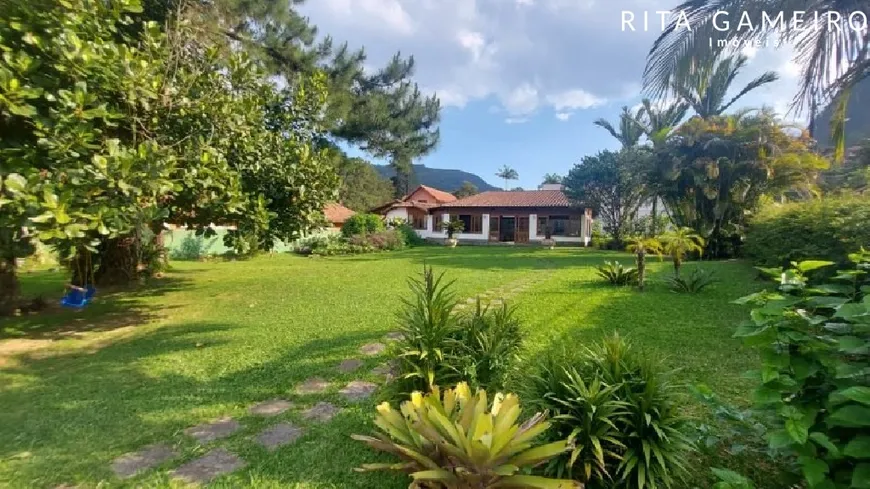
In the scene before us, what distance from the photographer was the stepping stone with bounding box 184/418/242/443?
322cm

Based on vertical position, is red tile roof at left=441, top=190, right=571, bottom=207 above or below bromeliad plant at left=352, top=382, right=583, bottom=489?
above

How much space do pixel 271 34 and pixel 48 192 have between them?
7956 mm

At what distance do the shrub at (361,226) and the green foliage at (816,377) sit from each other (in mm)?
22901

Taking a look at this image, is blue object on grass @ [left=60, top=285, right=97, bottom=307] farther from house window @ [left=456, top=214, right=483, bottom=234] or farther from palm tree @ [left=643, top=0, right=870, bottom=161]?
house window @ [left=456, top=214, right=483, bottom=234]

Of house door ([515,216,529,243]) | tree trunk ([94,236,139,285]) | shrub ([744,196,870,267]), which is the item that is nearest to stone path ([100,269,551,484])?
shrub ([744,196,870,267])

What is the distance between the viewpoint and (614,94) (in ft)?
25.6

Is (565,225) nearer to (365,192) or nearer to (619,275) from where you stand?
(619,275)

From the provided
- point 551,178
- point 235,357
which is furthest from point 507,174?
point 235,357

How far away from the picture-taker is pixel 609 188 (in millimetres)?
24406

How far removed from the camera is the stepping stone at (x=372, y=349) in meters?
5.21

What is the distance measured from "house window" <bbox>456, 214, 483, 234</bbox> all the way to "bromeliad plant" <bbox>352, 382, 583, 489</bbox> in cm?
3146

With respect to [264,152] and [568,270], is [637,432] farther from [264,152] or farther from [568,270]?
[568,270]

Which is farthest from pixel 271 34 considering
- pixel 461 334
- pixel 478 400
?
pixel 478 400

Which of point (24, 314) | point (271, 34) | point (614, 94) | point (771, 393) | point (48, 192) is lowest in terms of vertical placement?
point (24, 314)
